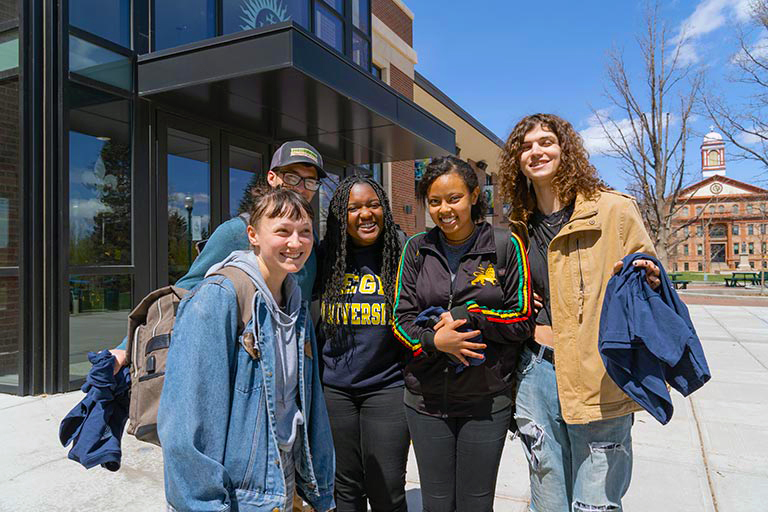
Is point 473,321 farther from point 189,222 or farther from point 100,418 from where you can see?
point 189,222

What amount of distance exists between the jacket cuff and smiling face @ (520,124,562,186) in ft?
2.60

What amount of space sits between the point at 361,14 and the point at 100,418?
36.4ft

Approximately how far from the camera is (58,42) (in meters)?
5.45

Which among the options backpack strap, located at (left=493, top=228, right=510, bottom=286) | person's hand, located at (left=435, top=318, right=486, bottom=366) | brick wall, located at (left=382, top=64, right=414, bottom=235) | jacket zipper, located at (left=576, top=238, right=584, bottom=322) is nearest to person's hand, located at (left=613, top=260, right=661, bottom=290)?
jacket zipper, located at (left=576, top=238, right=584, bottom=322)

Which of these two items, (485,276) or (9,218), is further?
(9,218)

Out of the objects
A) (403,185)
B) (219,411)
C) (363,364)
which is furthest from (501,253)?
(403,185)

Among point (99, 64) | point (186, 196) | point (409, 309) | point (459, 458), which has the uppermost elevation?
point (99, 64)

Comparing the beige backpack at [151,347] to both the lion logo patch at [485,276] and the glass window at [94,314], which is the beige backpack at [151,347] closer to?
the lion logo patch at [485,276]

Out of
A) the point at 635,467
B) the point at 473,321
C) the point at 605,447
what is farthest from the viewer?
the point at 635,467

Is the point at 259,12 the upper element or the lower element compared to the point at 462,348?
upper

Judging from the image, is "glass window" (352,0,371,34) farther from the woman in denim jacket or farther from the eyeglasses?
the woman in denim jacket

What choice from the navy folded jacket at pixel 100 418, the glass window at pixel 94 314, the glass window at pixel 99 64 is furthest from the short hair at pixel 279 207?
the glass window at pixel 99 64

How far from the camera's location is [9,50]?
5.56 m

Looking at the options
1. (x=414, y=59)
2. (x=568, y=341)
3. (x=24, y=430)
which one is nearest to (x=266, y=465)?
(x=568, y=341)
